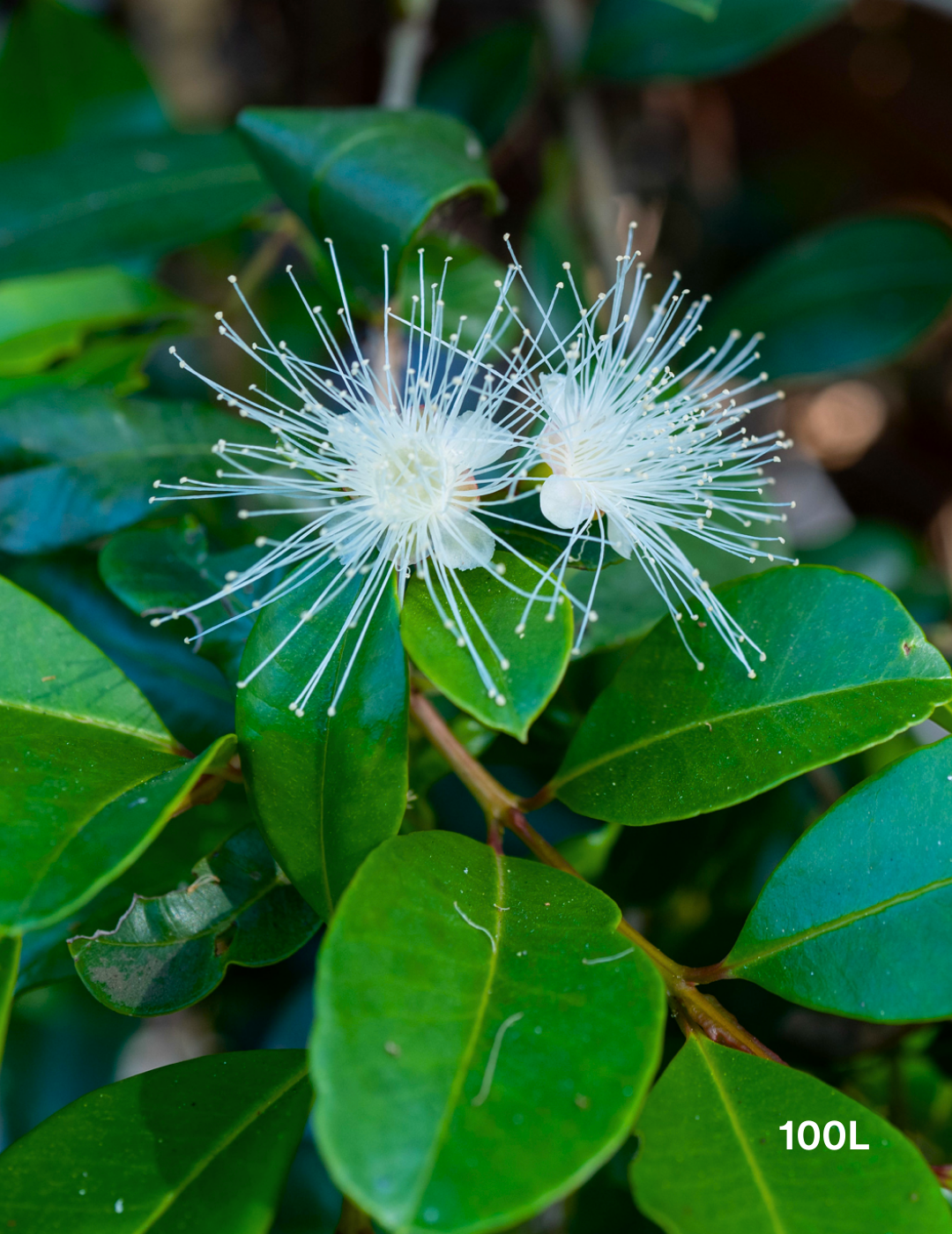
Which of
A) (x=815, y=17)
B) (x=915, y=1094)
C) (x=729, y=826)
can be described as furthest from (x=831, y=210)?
(x=915, y=1094)

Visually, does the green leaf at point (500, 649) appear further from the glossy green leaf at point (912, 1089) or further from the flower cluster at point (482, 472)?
the glossy green leaf at point (912, 1089)

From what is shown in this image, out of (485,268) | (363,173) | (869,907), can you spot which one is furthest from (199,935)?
(485,268)

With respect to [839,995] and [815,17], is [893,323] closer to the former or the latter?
[815,17]

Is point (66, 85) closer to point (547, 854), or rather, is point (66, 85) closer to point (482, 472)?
point (482, 472)

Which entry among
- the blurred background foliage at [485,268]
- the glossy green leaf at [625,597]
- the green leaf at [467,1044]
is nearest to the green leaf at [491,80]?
the blurred background foliage at [485,268]

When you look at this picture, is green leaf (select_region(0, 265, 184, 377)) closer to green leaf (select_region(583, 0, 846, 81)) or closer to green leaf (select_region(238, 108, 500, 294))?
green leaf (select_region(238, 108, 500, 294))

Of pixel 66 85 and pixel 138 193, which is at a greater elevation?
pixel 66 85
